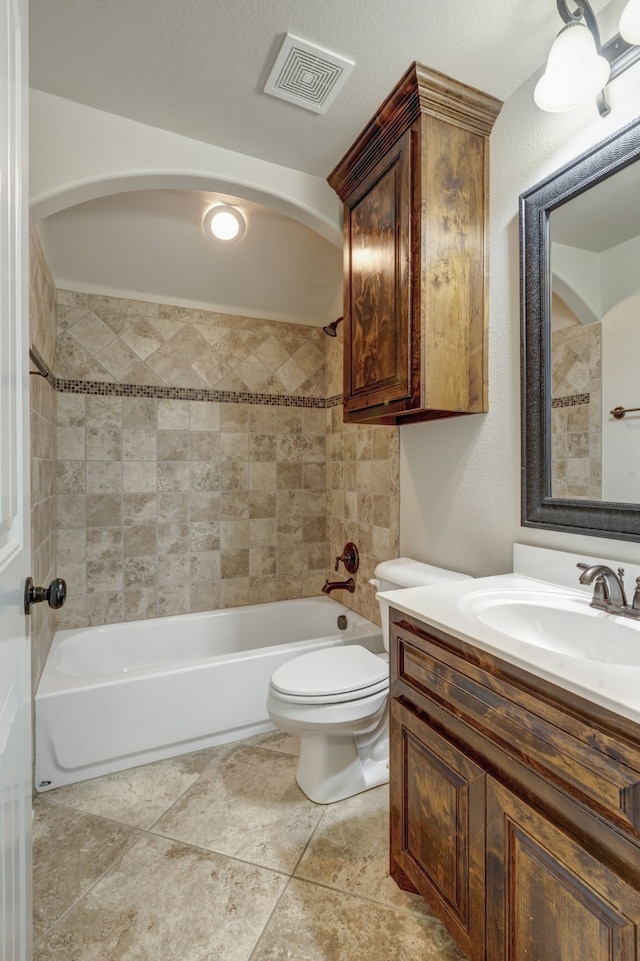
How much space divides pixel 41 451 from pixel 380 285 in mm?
1573

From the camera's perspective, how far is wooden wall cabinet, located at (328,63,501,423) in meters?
1.47

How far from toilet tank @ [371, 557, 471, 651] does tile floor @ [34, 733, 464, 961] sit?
25.9 inches

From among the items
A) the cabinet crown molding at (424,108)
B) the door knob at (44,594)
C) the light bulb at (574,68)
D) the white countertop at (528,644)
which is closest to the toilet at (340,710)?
the white countertop at (528,644)

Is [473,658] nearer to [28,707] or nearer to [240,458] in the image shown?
[28,707]

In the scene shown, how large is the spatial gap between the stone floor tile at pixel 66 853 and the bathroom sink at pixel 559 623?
1384 mm

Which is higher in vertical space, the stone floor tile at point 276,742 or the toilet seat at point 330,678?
the toilet seat at point 330,678

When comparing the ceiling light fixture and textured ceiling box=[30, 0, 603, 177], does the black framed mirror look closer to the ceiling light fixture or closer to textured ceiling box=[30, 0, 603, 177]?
textured ceiling box=[30, 0, 603, 177]

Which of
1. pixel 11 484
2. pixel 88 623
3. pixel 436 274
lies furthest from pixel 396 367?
pixel 88 623

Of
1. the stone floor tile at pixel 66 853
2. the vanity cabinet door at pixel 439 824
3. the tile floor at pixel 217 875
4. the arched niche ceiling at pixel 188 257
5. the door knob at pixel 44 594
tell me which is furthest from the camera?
the arched niche ceiling at pixel 188 257

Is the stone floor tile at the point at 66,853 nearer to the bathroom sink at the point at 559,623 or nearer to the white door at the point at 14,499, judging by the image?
the white door at the point at 14,499

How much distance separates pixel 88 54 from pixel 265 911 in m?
2.53

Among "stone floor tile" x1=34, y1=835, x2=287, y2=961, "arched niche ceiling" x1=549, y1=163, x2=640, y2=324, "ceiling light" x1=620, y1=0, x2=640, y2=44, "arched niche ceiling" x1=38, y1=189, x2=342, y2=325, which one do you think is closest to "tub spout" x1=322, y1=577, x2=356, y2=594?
"stone floor tile" x1=34, y1=835, x2=287, y2=961

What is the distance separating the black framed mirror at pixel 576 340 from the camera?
1.17m

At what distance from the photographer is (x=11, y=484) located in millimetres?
684
